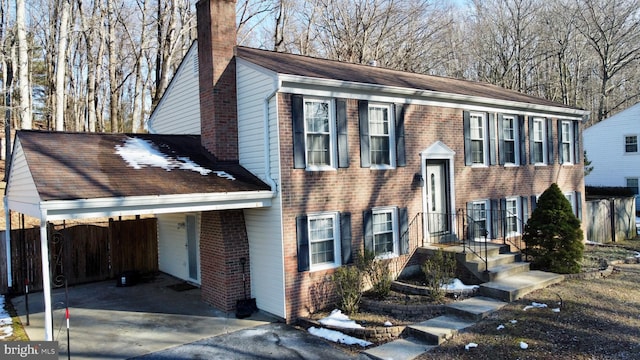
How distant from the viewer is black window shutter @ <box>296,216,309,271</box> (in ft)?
30.8

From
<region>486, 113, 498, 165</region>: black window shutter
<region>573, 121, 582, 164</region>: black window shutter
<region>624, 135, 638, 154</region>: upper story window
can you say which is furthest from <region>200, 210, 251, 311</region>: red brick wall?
<region>624, 135, 638, 154</region>: upper story window

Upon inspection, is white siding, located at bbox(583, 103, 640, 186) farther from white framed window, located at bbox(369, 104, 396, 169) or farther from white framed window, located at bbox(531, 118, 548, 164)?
white framed window, located at bbox(369, 104, 396, 169)

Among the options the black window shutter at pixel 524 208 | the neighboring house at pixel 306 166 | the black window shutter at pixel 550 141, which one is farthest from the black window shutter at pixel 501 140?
the black window shutter at pixel 550 141

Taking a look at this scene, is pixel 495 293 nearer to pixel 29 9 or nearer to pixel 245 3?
pixel 245 3

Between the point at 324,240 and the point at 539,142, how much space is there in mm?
9671

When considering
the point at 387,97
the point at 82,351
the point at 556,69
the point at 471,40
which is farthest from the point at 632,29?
the point at 82,351

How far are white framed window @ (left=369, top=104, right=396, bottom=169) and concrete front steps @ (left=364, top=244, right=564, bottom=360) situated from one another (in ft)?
9.01

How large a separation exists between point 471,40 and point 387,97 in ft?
84.4

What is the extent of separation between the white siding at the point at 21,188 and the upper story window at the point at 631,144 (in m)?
29.0

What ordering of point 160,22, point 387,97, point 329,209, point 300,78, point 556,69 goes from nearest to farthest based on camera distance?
1. point 300,78
2. point 329,209
3. point 387,97
4. point 160,22
5. point 556,69

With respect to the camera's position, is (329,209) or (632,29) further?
(632,29)

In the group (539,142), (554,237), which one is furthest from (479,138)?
(554,237)

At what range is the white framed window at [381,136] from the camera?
11008 millimetres

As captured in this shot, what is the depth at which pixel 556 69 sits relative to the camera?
123 ft
